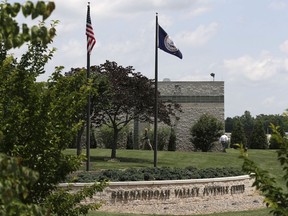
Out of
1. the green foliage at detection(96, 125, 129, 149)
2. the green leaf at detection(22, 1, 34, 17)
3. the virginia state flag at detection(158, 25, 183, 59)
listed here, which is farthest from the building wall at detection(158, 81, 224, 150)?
the green leaf at detection(22, 1, 34, 17)

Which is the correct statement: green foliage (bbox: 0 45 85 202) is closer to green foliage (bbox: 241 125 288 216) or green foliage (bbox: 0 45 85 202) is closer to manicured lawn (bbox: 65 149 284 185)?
green foliage (bbox: 241 125 288 216)

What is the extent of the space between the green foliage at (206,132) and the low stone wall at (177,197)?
23.0 metres

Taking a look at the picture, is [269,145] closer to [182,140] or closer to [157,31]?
[182,140]

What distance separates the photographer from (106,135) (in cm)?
4553

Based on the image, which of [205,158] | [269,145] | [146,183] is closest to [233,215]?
[146,183]

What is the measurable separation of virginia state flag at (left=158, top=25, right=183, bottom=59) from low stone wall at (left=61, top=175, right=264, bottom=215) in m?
6.56

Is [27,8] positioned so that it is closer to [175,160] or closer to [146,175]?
[146,175]

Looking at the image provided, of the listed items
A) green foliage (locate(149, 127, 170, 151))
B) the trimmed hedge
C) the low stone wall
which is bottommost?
the low stone wall

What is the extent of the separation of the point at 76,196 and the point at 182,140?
3953 centimetres

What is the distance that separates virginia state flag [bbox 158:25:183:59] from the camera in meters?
24.8

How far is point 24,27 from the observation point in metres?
3.62

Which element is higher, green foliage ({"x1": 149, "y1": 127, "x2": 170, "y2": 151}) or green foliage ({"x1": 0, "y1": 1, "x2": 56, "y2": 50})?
green foliage ({"x1": 149, "y1": 127, "x2": 170, "y2": 151})

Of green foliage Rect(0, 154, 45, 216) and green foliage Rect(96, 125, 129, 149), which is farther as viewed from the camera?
green foliage Rect(96, 125, 129, 149)

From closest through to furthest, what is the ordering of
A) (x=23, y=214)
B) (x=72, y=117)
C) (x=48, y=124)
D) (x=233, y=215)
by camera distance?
(x=23, y=214)
(x=48, y=124)
(x=72, y=117)
(x=233, y=215)
